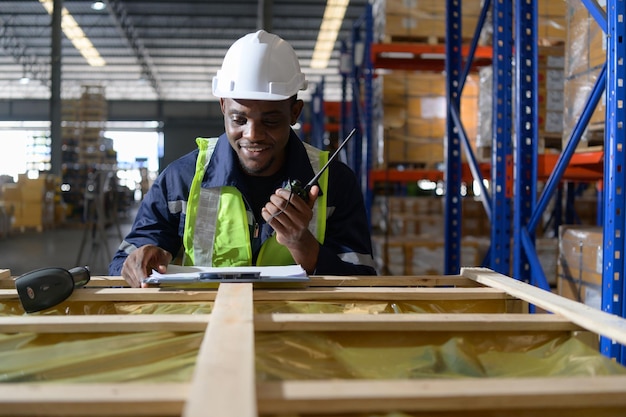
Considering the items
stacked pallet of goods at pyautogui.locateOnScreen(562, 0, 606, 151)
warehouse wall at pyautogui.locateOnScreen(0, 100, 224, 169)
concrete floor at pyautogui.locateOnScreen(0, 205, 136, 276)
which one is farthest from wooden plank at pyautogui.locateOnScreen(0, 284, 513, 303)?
warehouse wall at pyautogui.locateOnScreen(0, 100, 224, 169)

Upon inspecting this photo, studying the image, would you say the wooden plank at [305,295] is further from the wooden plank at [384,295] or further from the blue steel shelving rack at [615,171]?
the blue steel shelving rack at [615,171]

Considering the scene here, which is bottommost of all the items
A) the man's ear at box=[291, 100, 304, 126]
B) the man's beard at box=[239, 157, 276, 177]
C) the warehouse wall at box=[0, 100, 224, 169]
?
the man's beard at box=[239, 157, 276, 177]

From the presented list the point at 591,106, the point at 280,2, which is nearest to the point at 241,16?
the point at 280,2

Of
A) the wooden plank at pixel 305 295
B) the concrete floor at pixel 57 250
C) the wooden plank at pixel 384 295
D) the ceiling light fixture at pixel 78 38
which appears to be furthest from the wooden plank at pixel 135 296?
the ceiling light fixture at pixel 78 38

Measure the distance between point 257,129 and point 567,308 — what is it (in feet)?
4.77

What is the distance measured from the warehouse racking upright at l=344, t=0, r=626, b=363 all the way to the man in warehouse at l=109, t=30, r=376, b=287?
39.3 inches

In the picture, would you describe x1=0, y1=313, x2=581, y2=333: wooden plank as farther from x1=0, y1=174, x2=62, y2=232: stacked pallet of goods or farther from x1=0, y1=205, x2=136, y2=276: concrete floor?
x1=0, y1=174, x2=62, y2=232: stacked pallet of goods

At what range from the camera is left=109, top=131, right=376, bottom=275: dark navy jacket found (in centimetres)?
255

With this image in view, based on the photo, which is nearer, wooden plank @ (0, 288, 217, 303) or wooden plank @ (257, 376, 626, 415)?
wooden plank @ (257, 376, 626, 415)

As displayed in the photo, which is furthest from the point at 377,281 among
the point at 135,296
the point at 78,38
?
the point at 78,38

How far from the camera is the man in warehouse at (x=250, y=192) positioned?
8.10 feet

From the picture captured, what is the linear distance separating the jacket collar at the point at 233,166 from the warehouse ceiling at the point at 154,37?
1161cm

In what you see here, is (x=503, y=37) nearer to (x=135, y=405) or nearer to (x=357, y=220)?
(x=357, y=220)

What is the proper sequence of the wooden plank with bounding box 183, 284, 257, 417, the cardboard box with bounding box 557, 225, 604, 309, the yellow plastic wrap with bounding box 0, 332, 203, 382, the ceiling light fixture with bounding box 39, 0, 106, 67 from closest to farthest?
the wooden plank with bounding box 183, 284, 257, 417 → the yellow plastic wrap with bounding box 0, 332, 203, 382 → the cardboard box with bounding box 557, 225, 604, 309 → the ceiling light fixture with bounding box 39, 0, 106, 67
